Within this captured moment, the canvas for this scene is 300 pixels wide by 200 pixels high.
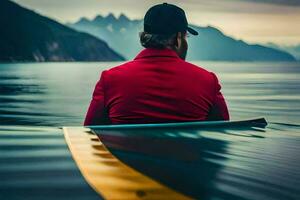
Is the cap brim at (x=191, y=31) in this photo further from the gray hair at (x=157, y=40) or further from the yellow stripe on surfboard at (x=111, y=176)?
the yellow stripe on surfboard at (x=111, y=176)

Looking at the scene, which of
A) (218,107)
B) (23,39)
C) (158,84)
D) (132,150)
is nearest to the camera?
(132,150)

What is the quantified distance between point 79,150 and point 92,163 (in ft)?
1.28

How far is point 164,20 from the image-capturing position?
4.26 m

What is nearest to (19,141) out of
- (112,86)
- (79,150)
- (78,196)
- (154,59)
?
(79,150)

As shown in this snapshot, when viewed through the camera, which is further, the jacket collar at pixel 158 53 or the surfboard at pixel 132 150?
the jacket collar at pixel 158 53

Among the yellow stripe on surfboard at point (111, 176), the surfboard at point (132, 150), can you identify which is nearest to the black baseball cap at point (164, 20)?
the surfboard at point (132, 150)

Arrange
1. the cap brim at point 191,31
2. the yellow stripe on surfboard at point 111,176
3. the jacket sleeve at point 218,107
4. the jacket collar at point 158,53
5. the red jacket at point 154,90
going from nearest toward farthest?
1. the yellow stripe on surfboard at point 111,176
2. the red jacket at point 154,90
3. the jacket collar at point 158,53
4. the jacket sleeve at point 218,107
5. the cap brim at point 191,31

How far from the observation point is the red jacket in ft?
13.4

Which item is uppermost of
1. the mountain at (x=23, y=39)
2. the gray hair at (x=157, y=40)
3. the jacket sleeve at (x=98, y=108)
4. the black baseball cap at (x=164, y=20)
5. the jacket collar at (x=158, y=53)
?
the black baseball cap at (x=164, y=20)

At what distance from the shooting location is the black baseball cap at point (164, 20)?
4.26 m

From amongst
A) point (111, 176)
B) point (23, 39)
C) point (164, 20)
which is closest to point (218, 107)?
point (164, 20)

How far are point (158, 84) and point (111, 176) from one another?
4.94 ft

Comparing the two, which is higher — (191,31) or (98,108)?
(191,31)

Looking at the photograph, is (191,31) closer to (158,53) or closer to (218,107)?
(158,53)
